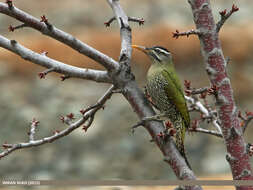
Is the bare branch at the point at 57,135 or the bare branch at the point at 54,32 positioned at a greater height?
the bare branch at the point at 54,32

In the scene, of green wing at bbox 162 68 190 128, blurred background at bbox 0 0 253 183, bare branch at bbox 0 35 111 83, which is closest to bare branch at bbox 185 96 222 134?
green wing at bbox 162 68 190 128

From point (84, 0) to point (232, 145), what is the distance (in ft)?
82.4

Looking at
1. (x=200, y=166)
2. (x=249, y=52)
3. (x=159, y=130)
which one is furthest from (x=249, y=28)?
(x=159, y=130)

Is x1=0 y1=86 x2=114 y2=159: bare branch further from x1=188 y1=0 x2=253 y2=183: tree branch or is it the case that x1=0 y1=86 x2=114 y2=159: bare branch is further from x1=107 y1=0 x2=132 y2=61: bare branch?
x1=188 y1=0 x2=253 y2=183: tree branch

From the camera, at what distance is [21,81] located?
68.8 feet

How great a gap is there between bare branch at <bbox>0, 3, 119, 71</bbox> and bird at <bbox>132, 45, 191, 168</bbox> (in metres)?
1.03

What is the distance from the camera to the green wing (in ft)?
13.5

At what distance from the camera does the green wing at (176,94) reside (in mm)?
4121

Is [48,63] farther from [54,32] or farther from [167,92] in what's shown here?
[167,92]

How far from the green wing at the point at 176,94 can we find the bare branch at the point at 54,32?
4.16ft

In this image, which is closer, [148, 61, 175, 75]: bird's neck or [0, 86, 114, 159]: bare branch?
[0, 86, 114, 159]: bare branch

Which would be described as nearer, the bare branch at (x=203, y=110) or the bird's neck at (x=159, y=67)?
the bare branch at (x=203, y=110)

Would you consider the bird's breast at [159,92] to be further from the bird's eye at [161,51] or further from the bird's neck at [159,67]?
the bird's eye at [161,51]

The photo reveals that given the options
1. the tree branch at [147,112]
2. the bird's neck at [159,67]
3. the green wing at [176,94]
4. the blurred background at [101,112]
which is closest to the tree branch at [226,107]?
the tree branch at [147,112]
